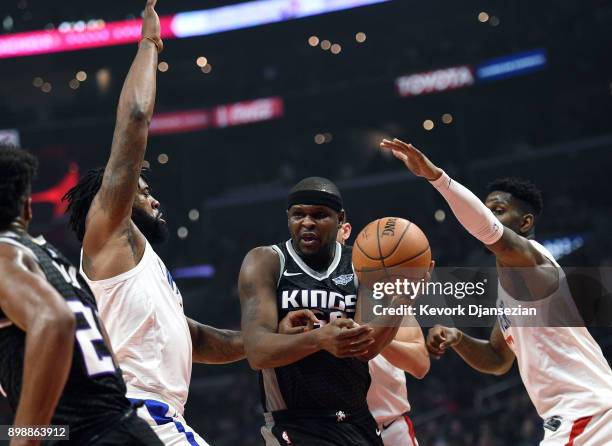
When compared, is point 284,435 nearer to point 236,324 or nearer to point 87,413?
point 87,413

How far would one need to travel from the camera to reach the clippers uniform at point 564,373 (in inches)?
199

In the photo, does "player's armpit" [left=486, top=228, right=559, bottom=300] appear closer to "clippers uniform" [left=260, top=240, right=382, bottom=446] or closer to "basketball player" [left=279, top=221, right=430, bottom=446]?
"basketball player" [left=279, top=221, right=430, bottom=446]

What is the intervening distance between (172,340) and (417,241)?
148cm

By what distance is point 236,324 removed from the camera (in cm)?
2181

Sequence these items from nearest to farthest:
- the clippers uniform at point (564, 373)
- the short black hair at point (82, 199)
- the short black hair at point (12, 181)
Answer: the short black hair at point (12, 181)
the short black hair at point (82, 199)
the clippers uniform at point (564, 373)

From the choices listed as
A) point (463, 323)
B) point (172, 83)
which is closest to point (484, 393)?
point (463, 323)

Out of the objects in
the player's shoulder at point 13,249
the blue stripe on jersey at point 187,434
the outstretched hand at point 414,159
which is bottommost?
the blue stripe on jersey at point 187,434

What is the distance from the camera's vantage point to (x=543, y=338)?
5305 mm

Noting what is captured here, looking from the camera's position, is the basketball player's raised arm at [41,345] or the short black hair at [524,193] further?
the short black hair at [524,193]

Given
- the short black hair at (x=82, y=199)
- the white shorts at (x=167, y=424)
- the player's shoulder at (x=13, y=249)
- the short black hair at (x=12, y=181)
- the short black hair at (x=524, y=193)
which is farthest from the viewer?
the short black hair at (x=524, y=193)

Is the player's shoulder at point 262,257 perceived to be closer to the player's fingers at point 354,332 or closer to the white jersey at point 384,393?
the player's fingers at point 354,332

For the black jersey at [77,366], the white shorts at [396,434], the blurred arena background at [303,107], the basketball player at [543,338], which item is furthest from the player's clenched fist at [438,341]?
the blurred arena background at [303,107]

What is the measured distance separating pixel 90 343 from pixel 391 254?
79.8 inches

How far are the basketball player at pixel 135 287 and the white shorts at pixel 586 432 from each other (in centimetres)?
222
